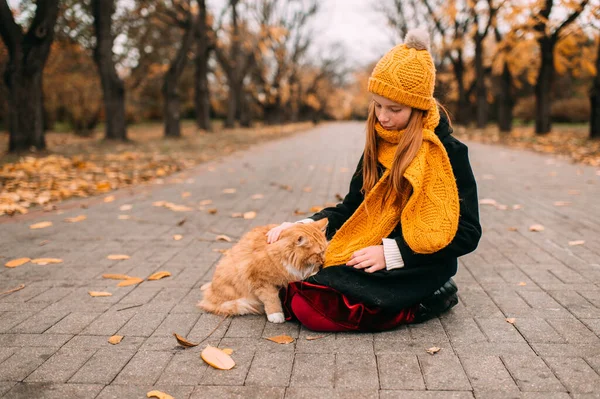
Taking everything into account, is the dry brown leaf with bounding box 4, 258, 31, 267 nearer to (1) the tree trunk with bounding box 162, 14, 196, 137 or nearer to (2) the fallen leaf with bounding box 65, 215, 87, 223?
(2) the fallen leaf with bounding box 65, 215, 87, 223

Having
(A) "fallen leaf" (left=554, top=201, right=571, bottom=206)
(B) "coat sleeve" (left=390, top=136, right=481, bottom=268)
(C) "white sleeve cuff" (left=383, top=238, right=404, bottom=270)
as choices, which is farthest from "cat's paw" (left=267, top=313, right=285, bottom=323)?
(A) "fallen leaf" (left=554, top=201, right=571, bottom=206)

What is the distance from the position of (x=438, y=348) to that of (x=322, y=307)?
2.19 ft

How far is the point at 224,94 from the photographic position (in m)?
46.9

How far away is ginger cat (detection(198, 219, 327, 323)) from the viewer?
9.64 ft

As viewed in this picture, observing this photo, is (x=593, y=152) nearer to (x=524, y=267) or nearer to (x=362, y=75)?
(x=524, y=267)

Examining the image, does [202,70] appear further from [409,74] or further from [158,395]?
[158,395]

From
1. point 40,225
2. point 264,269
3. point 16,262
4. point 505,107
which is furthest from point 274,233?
point 505,107

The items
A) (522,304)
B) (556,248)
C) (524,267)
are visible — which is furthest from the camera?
(556,248)

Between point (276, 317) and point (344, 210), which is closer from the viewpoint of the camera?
point (276, 317)

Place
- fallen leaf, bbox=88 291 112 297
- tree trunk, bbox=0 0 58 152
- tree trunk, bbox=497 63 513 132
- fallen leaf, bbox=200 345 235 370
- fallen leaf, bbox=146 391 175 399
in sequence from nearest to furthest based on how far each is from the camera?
fallen leaf, bbox=146 391 175 399
fallen leaf, bbox=200 345 235 370
fallen leaf, bbox=88 291 112 297
tree trunk, bbox=0 0 58 152
tree trunk, bbox=497 63 513 132

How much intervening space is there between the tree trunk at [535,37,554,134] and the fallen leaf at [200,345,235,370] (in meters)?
18.6

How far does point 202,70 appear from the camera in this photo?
74.8ft

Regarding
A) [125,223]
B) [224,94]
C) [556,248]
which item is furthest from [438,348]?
[224,94]

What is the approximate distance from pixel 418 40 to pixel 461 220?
100cm
